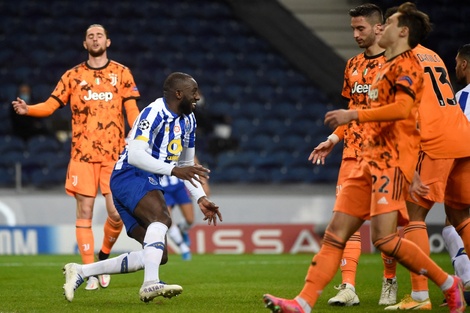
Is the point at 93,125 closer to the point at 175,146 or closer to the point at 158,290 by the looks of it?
the point at 175,146

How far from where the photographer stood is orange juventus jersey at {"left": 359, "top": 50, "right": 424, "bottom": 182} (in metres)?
5.71

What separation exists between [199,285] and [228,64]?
10.7 meters

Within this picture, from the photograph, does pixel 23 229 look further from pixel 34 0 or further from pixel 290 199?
pixel 34 0

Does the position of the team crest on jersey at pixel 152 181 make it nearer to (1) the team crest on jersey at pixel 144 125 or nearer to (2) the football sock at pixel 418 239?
(1) the team crest on jersey at pixel 144 125

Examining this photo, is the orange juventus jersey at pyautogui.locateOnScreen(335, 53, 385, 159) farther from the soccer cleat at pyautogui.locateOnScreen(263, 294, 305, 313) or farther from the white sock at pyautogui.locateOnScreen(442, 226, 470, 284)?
the soccer cleat at pyautogui.locateOnScreen(263, 294, 305, 313)

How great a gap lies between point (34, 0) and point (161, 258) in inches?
552

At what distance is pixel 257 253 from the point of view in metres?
14.4

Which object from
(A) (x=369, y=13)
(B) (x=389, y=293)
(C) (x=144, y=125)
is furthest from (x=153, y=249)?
(A) (x=369, y=13)

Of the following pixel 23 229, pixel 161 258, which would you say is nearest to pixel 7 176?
pixel 23 229

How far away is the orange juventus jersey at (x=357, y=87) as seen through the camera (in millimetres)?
7277

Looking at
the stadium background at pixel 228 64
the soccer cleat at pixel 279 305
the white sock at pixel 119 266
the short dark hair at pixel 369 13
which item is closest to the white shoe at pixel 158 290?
the white sock at pixel 119 266

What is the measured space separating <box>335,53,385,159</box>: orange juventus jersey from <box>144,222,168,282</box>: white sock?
1.74 meters

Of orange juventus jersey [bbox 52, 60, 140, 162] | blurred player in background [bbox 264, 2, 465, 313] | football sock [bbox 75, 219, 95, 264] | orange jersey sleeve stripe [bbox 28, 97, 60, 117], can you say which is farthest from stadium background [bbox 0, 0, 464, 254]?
blurred player in background [bbox 264, 2, 465, 313]

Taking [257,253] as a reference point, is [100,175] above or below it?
above
